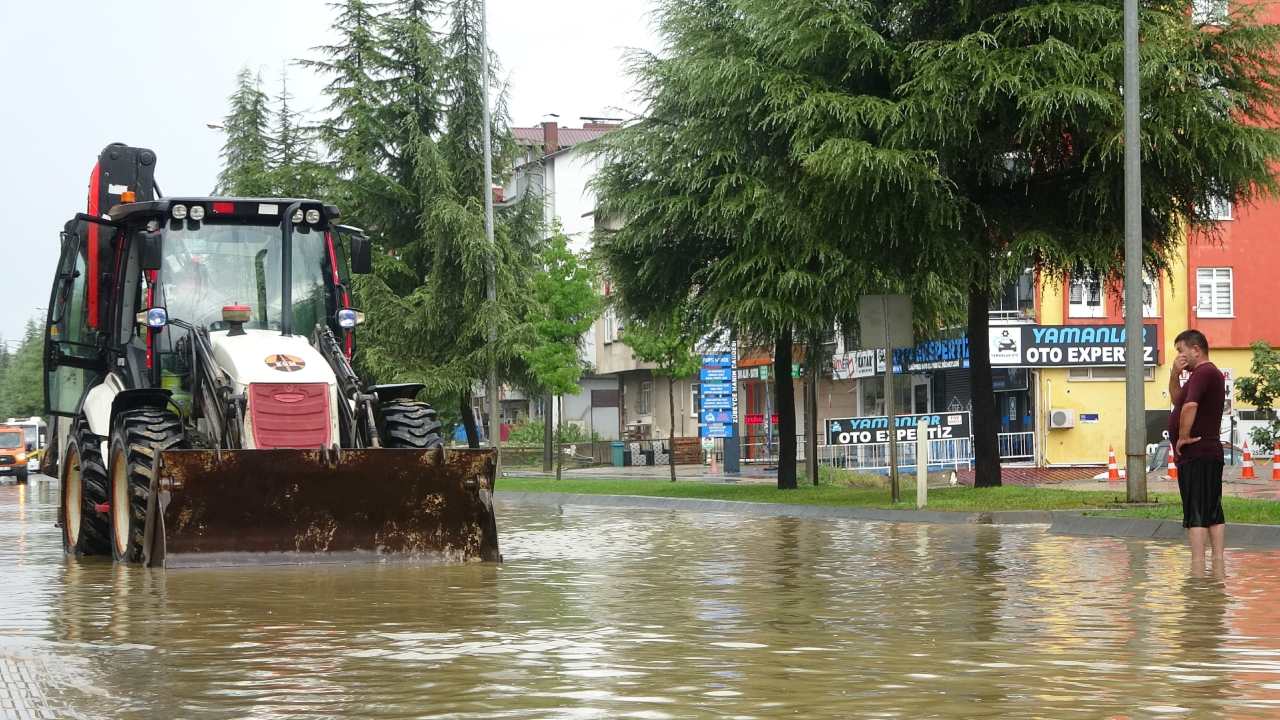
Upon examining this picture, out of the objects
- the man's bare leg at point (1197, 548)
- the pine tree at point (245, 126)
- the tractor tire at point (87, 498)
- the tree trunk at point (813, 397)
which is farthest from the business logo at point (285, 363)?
the pine tree at point (245, 126)

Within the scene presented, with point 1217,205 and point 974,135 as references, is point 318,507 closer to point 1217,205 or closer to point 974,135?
point 974,135

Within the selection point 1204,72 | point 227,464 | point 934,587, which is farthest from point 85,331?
point 1204,72

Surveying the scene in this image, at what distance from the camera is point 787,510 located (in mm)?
26672

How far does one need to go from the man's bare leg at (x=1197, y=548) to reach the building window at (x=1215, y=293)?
38.7 meters

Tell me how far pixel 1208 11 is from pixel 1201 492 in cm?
1395

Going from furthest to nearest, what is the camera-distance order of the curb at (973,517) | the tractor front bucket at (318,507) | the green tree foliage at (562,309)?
1. the green tree foliage at (562,309)
2. the curb at (973,517)
3. the tractor front bucket at (318,507)

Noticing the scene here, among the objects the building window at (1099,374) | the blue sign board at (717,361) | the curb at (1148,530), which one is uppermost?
the blue sign board at (717,361)

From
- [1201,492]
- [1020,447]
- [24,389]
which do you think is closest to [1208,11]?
[1201,492]

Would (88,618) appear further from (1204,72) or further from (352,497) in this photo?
(1204,72)

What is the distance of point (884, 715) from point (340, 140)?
41.8m

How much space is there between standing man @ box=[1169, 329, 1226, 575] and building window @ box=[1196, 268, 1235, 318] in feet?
127

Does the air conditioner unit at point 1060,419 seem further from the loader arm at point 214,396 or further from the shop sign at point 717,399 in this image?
the loader arm at point 214,396

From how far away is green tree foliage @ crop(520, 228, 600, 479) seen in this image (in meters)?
47.2

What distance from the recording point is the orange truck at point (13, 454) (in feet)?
205
